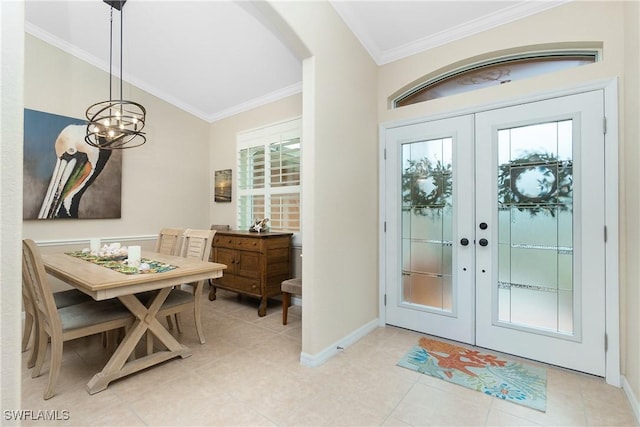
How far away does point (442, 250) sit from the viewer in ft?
9.77

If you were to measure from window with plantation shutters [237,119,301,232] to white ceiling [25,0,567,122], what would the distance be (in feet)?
1.83

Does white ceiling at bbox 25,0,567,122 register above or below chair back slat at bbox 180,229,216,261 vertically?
above

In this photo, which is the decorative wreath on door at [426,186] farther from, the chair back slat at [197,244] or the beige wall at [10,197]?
the beige wall at [10,197]

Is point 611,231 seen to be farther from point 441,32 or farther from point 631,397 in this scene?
point 441,32

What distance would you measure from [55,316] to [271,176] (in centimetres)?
295

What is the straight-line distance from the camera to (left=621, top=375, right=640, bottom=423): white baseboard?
1835 mm

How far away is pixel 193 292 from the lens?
297 cm

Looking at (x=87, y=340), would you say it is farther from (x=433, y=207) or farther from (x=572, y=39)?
(x=572, y=39)

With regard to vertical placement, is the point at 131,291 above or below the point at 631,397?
above

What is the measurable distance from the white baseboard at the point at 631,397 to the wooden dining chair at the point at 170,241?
13.1 ft

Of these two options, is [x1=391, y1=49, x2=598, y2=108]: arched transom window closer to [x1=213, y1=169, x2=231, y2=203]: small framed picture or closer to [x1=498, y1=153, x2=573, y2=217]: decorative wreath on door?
[x1=498, y1=153, x2=573, y2=217]: decorative wreath on door

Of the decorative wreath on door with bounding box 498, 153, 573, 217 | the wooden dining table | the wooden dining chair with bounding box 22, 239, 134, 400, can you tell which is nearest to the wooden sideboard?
the wooden dining table

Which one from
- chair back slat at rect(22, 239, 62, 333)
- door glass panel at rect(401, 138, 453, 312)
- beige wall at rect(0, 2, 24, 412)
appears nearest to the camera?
beige wall at rect(0, 2, 24, 412)

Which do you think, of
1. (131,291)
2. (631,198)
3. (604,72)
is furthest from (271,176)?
(631,198)
